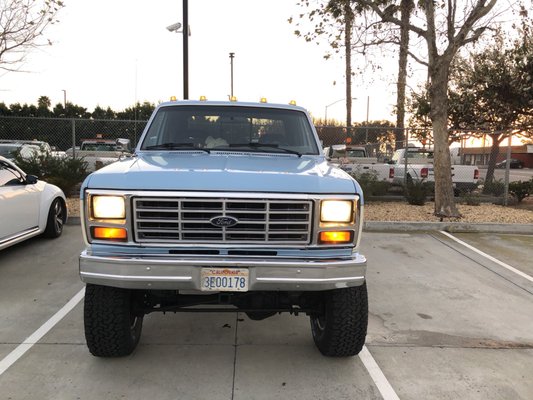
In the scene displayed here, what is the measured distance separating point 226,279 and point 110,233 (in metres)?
0.85

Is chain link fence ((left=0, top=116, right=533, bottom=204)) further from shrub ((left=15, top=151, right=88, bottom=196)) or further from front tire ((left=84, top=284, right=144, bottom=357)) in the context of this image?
Answer: front tire ((left=84, top=284, right=144, bottom=357))

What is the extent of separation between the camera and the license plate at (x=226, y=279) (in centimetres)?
304

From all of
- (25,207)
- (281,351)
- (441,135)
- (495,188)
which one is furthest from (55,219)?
(495,188)

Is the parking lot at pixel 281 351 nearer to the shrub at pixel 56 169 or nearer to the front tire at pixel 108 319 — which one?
the front tire at pixel 108 319

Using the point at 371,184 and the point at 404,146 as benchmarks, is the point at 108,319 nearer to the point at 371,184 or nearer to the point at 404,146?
the point at 371,184

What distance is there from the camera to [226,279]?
3.05 m

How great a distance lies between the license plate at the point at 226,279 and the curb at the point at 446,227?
6.45m

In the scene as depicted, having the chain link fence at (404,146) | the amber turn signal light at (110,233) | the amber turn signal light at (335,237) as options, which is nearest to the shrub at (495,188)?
the chain link fence at (404,146)

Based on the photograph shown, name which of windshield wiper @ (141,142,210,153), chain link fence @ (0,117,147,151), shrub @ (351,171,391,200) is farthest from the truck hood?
chain link fence @ (0,117,147,151)

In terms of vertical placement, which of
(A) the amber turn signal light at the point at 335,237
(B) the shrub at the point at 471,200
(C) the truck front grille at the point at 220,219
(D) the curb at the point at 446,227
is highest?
(C) the truck front grille at the point at 220,219

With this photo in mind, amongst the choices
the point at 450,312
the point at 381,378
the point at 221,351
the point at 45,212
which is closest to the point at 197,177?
the point at 221,351

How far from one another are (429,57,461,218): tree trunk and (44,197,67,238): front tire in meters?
7.54

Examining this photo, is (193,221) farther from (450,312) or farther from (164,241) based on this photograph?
(450,312)

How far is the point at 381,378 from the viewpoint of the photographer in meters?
3.46
